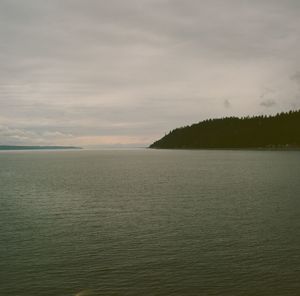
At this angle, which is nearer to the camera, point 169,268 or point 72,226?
point 169,268

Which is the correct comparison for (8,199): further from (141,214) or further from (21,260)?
(21,260)

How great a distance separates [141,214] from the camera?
56938 millimetres

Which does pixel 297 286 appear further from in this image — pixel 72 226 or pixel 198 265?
pixel 72 226

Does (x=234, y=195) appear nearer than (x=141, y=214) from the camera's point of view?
No

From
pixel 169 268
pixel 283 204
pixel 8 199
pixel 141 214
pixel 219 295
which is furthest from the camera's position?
pixel 8 199

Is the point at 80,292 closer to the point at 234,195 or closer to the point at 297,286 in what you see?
the point at 297,286

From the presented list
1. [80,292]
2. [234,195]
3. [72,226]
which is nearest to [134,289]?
[80,292]

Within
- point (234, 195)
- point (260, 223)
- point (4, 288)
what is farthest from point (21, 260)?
point (234, 195)

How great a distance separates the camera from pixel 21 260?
115 feet

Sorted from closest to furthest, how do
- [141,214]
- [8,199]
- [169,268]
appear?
[169,268], [141,214], [8,199]

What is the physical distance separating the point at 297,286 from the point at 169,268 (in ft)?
32.9

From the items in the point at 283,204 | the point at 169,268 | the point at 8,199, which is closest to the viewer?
the point at 169,268

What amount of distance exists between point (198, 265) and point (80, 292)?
1068cm

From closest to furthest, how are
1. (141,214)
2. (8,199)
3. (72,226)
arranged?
(72,226) → (141,214) → (8,199)
